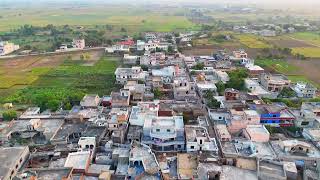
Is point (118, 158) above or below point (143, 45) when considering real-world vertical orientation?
below

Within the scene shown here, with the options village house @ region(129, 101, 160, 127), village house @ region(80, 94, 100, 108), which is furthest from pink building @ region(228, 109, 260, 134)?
village house @ region(80, 94, 100, 108)

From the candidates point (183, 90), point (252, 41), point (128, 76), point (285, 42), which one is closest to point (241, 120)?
point (183, 90)

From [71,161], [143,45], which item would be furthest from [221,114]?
[143,45]

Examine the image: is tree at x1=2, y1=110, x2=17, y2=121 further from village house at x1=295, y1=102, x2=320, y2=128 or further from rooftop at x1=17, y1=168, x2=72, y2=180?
village house at x1=295, y1=102, x2=320, y2=128

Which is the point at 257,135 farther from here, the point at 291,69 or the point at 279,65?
the point at 279,65

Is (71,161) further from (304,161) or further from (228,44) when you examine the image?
(228,44)

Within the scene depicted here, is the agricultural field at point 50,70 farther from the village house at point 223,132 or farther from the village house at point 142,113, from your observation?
the village house at point 223,132

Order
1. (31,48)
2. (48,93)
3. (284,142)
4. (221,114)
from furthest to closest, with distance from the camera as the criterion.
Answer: (31,48) → (48,93) → (221,114) → (284,142)
